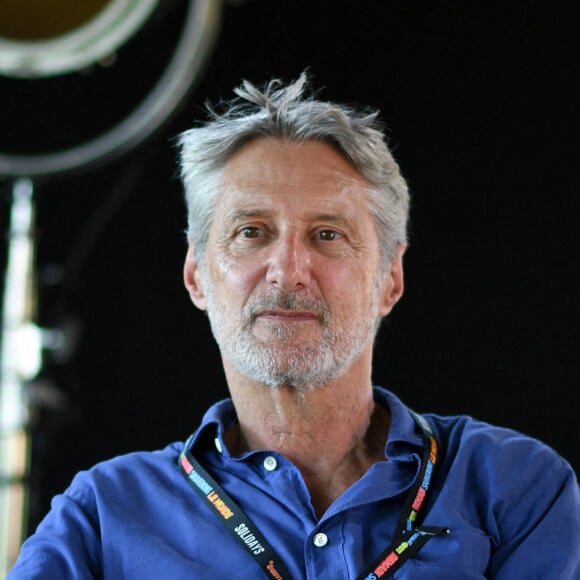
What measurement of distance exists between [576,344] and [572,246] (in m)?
0.27

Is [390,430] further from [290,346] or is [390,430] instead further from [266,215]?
[266,215]

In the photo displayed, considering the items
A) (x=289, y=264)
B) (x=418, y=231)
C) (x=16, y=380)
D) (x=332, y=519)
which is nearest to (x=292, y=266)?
(x=289, y=264)

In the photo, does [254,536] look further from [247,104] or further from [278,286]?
[247,104]

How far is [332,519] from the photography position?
1834 millimetres

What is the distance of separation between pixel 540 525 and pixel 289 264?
0.61 meters

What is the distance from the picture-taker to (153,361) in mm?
3117

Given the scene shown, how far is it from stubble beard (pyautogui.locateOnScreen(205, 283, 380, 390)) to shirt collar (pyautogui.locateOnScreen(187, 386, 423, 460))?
0.14 metres

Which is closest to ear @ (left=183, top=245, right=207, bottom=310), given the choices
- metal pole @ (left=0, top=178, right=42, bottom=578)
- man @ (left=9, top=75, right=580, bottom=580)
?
man @ (left=9, top=75, right=580, bottom=580)

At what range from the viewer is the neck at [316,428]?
1993 mm

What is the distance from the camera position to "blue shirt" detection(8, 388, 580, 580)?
1.79 metres

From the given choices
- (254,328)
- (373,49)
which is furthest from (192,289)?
(373,49)

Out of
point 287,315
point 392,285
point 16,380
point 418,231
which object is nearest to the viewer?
point 287,315

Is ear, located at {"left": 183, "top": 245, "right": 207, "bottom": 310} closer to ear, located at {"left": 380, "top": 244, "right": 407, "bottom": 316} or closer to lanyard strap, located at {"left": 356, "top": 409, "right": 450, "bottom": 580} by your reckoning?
ear, located at {"left": 380, "top": 244, "right": 407, "bottom": 316}

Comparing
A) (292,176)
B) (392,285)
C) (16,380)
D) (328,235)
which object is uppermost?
(292,176)
